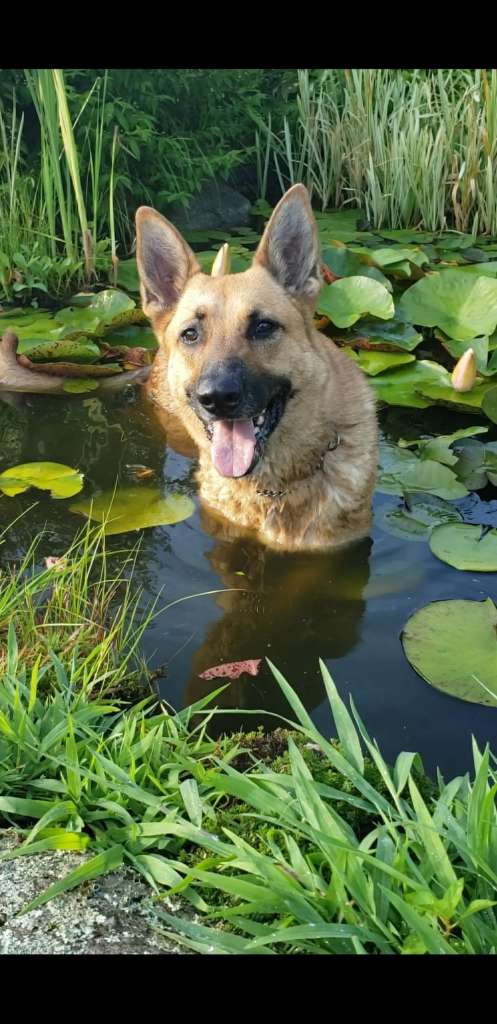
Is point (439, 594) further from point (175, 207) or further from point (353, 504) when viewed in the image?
point (175, 207)

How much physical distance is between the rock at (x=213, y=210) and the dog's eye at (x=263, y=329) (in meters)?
5.60

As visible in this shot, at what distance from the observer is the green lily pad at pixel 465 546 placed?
3609mm

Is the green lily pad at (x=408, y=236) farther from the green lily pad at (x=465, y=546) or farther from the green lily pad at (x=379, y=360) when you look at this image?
the green lily pad at (x=465, y=546)

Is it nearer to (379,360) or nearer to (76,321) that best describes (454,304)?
(379,360)

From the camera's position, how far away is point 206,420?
11.8ft

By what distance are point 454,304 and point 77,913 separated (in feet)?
14.7

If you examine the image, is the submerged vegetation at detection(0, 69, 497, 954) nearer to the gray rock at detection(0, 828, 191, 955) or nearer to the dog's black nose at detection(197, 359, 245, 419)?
the gray rock at detection(0, 828, 191, 955)

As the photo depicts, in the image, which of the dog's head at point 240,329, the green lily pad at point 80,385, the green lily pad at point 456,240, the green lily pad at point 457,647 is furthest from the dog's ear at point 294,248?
the green lily pad at point 456,240

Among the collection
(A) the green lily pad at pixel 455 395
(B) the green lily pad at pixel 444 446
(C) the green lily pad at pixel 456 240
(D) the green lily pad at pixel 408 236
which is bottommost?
Answer: (B) the green lily pad at pixel 444 446

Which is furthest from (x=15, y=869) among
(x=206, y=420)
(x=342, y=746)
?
(x=206, y=420)

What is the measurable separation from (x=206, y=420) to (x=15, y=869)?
2.06 m

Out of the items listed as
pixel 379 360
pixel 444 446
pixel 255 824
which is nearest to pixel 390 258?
pixel 379 360

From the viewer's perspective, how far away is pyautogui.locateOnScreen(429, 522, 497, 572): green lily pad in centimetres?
361
